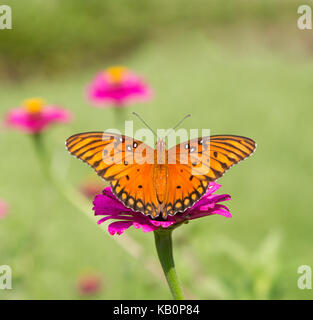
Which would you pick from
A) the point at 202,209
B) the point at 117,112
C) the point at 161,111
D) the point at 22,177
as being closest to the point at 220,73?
the point at 161,111

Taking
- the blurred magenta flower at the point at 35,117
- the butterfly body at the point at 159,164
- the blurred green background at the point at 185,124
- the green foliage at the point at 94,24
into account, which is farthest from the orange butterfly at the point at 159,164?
the green foliage at the point at 94,24

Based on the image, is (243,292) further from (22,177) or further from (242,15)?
(242,15)

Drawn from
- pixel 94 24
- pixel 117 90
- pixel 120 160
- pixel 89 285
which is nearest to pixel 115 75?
pixel 117 90

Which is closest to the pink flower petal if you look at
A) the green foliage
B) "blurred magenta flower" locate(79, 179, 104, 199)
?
"blurred magenta flower" locate(79, 179, 104, 199)

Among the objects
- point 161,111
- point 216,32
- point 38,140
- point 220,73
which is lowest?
point 38,140

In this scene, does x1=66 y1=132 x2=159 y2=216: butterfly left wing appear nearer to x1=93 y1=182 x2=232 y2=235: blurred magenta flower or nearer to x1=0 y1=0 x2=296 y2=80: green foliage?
x1=93 y1=182 x2=232 y2=235: blurred magenta flower

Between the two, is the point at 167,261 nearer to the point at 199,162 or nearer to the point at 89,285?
the point at 199,162
